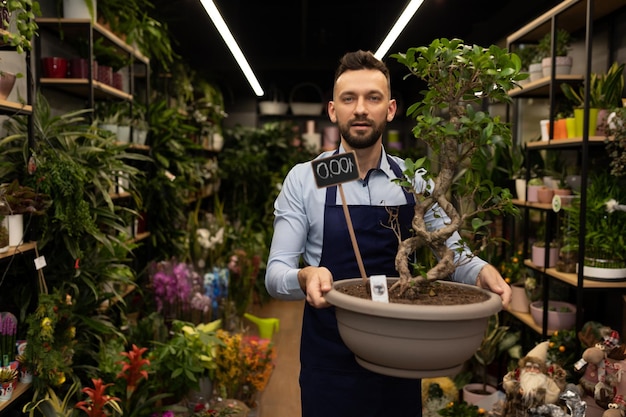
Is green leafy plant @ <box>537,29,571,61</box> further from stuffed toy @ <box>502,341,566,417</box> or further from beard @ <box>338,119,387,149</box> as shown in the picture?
beard @ <box>338,119,387,149</box>

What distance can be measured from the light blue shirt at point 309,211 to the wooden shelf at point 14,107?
4.01 ft

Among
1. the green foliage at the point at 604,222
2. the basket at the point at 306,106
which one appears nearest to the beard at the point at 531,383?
the green foliage at the point at 604,222

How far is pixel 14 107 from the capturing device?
2242 millimetres

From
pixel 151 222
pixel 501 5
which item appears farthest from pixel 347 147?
pixel 501 5

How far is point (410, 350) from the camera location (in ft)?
3.87

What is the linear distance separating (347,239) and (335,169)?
360 millimetres

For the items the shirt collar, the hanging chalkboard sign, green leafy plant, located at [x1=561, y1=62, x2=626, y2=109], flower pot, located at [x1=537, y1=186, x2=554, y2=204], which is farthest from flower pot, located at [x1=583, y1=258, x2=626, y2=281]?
the hanging chalkboard sign

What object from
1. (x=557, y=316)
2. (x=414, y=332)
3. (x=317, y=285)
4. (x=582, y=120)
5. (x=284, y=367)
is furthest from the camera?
(x=284, y=367)

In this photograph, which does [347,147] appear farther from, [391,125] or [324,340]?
[391,125]

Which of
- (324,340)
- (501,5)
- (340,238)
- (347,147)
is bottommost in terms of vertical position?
(324,340)

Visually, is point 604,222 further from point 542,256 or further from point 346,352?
point 346,352

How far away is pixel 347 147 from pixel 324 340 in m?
0.56

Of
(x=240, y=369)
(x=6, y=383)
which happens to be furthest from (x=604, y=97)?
(x=6, y=383)

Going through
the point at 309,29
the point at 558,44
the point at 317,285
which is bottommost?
the point at 317,285
